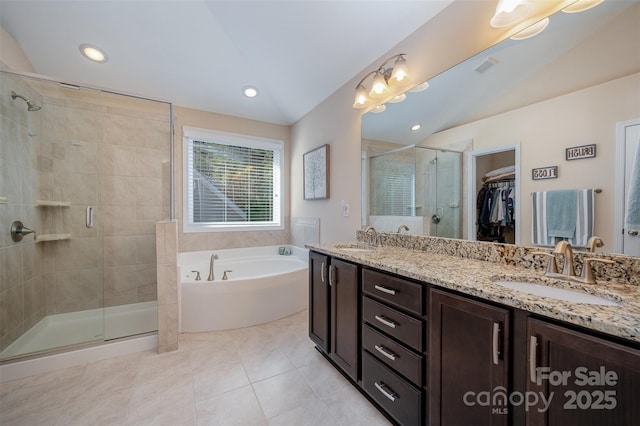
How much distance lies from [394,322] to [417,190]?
3.31 ft

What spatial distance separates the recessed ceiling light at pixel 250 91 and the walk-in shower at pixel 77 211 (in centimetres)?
89

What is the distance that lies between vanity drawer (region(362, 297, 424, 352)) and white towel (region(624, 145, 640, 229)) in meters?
0.89

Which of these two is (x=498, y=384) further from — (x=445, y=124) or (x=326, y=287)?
(x=445, y=124)

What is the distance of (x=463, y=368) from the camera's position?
945 millimetres

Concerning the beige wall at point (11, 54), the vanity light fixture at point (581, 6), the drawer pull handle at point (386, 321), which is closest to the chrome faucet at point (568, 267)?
the drawer pull handle at point (386, 321)

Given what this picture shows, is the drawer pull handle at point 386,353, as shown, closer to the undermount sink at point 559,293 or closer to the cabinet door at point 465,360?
the cabinet door at point 465,360

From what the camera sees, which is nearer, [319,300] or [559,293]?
[559,293]

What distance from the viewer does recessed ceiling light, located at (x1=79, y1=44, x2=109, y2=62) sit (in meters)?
2.29

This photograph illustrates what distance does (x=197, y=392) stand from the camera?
1.57m

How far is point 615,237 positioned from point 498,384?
2.50 feet

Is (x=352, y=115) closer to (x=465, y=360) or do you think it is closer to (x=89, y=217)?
(x=465, y=360)

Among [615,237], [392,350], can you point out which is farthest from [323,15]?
[392,350]

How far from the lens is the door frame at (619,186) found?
3.14 ft

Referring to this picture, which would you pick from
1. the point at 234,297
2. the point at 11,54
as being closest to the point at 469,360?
the point at 234,297
